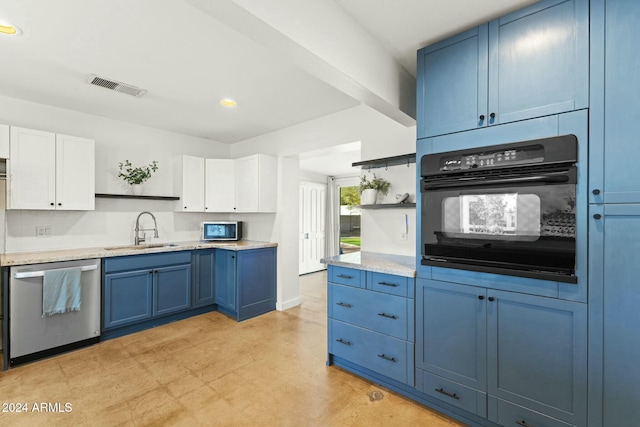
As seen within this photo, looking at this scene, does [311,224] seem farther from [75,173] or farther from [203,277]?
[75,173]

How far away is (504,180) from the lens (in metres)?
1.71

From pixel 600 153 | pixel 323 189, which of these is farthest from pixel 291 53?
pixel 323 189

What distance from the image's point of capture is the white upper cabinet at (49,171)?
2.90m

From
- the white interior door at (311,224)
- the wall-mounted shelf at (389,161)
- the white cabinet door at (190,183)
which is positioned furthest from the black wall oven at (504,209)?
the white interior door at (311,224)

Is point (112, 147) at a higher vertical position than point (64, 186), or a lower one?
higher

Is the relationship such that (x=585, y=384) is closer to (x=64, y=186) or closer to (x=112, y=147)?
(x=64, y=186)

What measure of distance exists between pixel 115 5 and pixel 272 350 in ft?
9.61

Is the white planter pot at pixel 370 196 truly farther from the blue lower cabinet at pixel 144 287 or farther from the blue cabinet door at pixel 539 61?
the blue lower cabinet at pixel 144 287

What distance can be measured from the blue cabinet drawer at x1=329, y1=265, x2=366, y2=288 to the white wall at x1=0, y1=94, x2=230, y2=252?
2.84 meters

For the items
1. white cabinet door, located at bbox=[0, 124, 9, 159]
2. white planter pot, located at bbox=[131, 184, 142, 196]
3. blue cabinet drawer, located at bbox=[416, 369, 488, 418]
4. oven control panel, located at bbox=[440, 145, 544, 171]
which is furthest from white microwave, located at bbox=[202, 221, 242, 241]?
oven control panel, located at bbox=[440, 145, 544, 171]

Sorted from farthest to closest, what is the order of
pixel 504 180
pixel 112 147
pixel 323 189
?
pixel 323 189, pixel 112 147, pixel 504 180

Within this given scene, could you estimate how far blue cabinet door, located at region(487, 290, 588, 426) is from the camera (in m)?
1.52

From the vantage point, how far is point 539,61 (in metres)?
1.64

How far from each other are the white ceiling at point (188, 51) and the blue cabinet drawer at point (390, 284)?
1298mm
